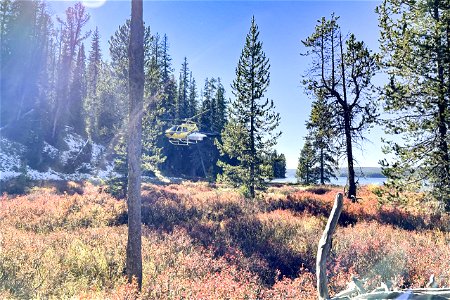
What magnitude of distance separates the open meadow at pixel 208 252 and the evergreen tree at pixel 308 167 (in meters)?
26.1

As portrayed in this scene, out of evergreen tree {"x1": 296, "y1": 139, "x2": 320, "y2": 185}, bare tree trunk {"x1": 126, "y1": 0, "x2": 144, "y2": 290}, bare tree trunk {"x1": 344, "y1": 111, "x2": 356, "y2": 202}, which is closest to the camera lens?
bare tree trunk {"x1": 126, "y1": 0, "x2": 144, "y2": 290}

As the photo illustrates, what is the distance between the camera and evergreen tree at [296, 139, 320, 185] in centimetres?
3903

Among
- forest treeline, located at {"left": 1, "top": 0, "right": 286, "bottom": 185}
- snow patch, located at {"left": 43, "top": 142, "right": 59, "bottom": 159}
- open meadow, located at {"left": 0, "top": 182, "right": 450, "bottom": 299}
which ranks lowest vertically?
open meadow, located at {"left": 0, "top": 182, "right": 450, "bottom": 299}

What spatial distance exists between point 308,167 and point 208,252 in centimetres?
3565

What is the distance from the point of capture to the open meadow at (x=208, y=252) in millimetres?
5066

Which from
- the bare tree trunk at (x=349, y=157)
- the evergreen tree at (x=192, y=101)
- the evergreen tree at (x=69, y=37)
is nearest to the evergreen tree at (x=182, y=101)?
the evergreen tree at (x=192, y=101)

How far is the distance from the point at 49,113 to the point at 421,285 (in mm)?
42777

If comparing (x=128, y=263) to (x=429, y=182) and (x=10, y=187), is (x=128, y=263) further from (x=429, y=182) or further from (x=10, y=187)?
(x=10, y=187)

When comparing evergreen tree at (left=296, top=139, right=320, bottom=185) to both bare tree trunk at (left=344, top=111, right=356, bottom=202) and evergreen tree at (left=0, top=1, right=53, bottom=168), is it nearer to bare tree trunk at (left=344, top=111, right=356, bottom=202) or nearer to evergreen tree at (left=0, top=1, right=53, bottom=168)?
bare tree trunk at (left=344, top=111, right=356, bottom=202)

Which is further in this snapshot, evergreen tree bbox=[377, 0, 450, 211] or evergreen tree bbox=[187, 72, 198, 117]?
evergreen tree bbox=[187, 72, 198, 117]

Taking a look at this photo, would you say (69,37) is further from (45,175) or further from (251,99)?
(251,99)

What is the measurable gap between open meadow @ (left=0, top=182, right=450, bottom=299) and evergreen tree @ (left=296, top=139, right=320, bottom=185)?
2607cm

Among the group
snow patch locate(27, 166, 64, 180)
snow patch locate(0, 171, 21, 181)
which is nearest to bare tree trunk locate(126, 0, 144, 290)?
snow patch locate(0, 171, 21, 181)

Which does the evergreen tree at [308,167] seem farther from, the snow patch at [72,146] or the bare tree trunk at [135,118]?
the bare tree trunk at [135,118]
